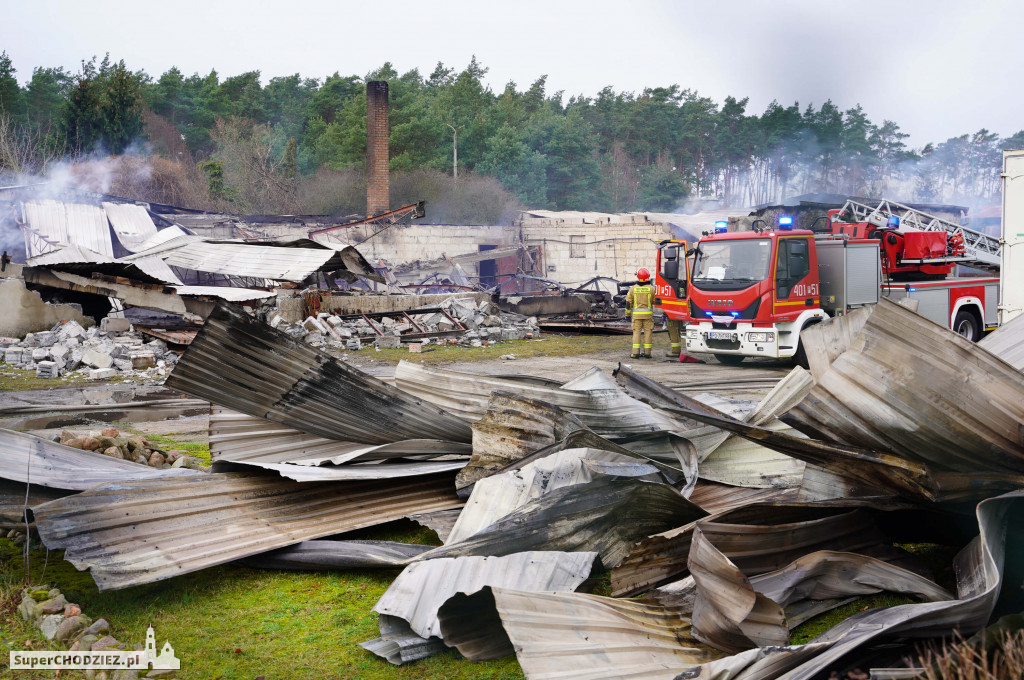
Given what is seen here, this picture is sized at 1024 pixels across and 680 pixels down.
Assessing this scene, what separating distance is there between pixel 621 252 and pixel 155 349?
22199 millimetres

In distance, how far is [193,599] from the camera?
392 centimetres

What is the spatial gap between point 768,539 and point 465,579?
132 centimetres

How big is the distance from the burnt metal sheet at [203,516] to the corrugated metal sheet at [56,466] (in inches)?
11.4

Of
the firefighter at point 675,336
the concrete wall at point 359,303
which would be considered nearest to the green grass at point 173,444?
the firefighter at point 675,336

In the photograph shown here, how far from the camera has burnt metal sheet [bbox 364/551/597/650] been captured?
3.45 m

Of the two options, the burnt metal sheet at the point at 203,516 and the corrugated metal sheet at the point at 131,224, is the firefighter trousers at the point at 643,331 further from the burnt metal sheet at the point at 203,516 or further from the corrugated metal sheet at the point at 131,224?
the corrugated metal sheet at the point at 131,224

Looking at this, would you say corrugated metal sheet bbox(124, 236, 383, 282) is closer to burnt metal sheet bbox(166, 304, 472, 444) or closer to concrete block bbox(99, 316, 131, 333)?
concrete block bbox(99, 316, 131, 333)

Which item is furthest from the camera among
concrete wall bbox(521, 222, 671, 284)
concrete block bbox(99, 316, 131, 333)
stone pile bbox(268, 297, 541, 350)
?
concrete wall bbox(521, 222, 671, 284)

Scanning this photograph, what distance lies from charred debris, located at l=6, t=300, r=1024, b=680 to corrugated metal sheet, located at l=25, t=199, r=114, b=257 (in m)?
19.9

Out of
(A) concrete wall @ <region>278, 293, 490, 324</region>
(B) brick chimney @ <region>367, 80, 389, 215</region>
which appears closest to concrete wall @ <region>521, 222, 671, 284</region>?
(B) brick chimney @ <region>367, 80, 389, 215</region>

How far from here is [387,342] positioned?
55.8ft

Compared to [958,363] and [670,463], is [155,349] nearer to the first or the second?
[670,463]

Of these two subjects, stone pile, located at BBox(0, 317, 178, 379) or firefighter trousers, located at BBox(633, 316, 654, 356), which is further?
firefighter trousers, located at BBox(633, 316, 654, 356)

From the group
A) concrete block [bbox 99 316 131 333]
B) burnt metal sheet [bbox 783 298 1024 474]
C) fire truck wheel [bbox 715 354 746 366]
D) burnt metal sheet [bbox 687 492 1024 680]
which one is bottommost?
fire truck wheel [bbox 715 354 746 366]
